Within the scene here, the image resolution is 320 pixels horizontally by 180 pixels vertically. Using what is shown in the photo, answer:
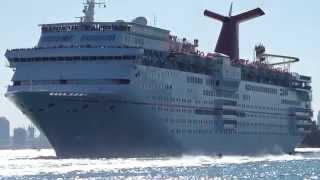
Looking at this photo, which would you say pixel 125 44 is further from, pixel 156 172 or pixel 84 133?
pixel 156 172

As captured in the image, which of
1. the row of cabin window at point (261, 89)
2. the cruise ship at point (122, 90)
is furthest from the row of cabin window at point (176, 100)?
the row of cabin window at point (261, 89)

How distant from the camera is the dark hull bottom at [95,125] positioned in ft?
300

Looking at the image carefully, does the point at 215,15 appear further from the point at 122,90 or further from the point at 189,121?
the point at 122,90

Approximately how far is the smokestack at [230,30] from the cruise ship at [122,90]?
2128 cm

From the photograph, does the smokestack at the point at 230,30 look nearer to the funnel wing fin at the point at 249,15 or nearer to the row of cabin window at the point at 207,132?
the funnel wing fin at the point at 249,15

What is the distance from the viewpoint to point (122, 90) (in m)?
92.6

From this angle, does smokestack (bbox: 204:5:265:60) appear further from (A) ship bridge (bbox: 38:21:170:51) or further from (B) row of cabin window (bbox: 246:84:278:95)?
(A) ship bridge (bbox: 38:21:170:51)

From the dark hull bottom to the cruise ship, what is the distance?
11 cm

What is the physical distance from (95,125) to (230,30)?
51.4 metres

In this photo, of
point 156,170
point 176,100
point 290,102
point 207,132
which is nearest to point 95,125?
point 156,170

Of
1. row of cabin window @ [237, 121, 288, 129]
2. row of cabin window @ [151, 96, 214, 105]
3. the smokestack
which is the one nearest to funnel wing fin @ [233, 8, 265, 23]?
the smokestack

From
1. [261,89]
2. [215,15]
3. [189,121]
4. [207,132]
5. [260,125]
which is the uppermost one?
[215,15]

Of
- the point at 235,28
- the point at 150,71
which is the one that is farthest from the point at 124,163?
the point at 235,28

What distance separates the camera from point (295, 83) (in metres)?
143
